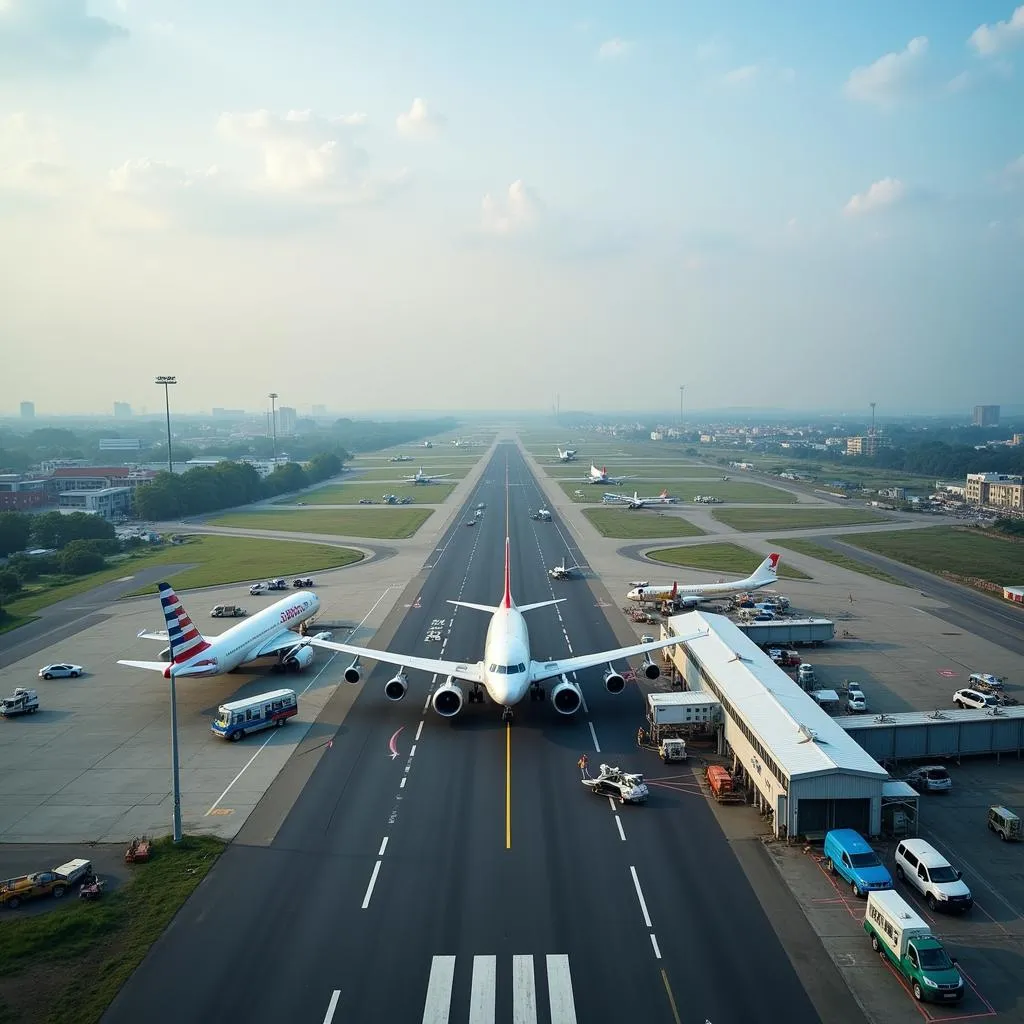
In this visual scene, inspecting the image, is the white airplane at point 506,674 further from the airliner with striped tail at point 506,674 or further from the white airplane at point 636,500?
the white airplane at point 636,500

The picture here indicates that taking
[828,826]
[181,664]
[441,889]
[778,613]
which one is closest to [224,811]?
[441,889]

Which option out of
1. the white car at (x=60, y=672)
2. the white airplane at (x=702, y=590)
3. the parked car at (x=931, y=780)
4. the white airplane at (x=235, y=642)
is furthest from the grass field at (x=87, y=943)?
the white airplane at (x=702, y=590)

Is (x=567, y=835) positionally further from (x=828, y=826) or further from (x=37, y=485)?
(x=37, y=485)

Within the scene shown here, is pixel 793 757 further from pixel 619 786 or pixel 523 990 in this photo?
pixel 523 990

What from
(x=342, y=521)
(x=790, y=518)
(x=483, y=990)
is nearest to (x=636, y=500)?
(x=790, y=518)

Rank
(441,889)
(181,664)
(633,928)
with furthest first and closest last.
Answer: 1. (181,664)
2. (441,889)
3. (633,928)
